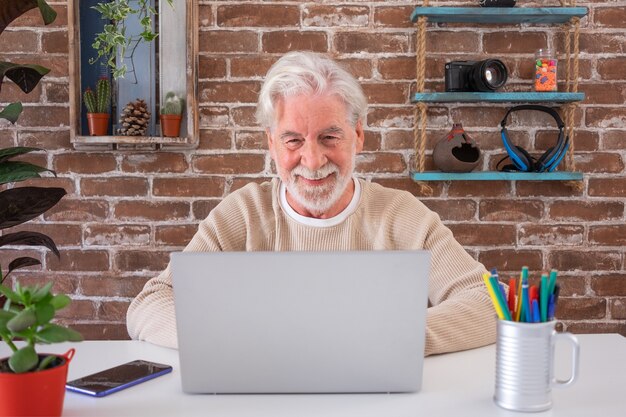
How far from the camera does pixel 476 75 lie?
2383 millimetres

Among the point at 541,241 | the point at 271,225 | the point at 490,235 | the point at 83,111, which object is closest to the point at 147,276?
the point at 83,111

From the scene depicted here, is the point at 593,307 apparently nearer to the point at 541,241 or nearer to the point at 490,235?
the point at 541,241

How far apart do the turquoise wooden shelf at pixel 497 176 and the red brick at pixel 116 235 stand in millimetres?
1020

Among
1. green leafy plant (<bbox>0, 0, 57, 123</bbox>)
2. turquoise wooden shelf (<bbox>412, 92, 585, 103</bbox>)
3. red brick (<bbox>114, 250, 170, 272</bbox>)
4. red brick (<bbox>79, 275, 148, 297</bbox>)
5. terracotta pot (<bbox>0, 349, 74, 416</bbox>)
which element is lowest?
red brick (<bbox>79, 275, 148, 297</bbox>)

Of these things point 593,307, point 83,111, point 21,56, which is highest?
point 21,56

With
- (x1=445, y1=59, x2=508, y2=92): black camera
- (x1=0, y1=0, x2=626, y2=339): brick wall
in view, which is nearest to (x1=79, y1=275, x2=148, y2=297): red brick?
(x1=0, y1=0, x2=626, y2=339): brick wall

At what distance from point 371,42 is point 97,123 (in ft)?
3.34

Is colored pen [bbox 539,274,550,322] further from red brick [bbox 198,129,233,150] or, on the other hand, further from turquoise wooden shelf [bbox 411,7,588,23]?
red brick [bbox 198,129,233,150]

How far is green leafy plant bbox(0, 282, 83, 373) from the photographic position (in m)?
0.90

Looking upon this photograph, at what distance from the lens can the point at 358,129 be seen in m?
1.95

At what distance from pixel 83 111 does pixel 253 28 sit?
0.68 metres

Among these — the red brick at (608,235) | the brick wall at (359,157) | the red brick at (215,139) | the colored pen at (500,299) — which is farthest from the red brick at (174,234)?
the colored pen at (500,299)

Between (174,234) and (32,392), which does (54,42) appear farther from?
(32,392)

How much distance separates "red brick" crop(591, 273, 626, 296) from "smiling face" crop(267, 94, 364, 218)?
4.07 ft
